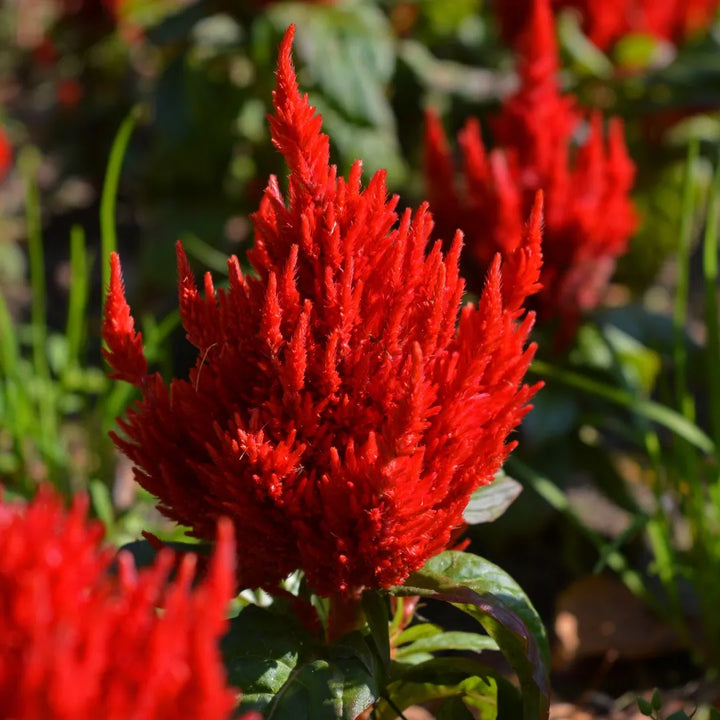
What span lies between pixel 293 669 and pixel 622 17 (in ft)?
8.12

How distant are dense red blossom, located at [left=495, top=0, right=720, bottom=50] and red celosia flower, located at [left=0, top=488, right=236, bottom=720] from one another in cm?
243

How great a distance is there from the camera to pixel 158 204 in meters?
3.29

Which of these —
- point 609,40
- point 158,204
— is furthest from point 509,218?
point 158,204

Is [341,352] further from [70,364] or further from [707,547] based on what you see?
[70,364]

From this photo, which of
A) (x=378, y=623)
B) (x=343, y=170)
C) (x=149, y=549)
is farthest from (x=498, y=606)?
(x=343, y=170)

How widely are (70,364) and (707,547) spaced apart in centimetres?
142

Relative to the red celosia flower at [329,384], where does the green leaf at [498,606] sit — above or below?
below

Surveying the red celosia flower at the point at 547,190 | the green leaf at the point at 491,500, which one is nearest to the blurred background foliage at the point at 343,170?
the red celosia flower at the point at 547,190

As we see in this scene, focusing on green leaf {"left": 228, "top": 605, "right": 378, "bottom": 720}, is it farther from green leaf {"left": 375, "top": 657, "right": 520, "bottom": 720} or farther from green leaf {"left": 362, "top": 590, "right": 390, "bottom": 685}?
green leaf {"left": 375, "top": 657, "right": 520, "bottom": 720}

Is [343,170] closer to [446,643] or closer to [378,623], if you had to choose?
[446,643]

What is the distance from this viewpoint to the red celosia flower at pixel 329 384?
1051 mm

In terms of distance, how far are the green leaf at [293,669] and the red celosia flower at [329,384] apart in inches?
2.9

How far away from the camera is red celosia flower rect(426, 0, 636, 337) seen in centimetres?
203

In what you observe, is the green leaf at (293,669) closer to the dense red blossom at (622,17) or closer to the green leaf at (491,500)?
the green leaf at (491,500)
